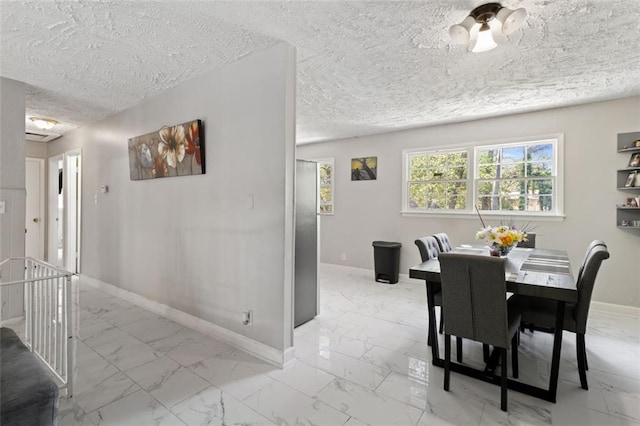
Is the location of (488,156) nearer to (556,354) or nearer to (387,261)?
(387,261)

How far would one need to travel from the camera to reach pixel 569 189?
3.78 metres

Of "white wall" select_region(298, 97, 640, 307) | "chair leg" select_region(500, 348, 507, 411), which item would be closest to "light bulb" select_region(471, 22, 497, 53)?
"chair leg" select_region(500, 348, 507, 411)

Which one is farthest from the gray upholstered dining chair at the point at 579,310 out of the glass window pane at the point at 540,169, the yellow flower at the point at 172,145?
the yellow flower at the point at 172,145

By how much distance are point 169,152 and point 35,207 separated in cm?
448

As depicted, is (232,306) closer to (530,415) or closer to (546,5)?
(530,415)

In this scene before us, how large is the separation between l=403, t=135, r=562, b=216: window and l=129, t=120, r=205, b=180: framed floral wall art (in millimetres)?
3306

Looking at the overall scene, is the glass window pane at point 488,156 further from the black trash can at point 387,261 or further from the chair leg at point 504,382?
the chair leg at point 504,382

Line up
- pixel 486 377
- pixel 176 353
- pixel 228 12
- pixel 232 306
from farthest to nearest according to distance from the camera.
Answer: pixel 232 306
pixel 176 353
pixel 486 377
pixel 228 12

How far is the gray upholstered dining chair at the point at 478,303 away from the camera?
1.84 meters

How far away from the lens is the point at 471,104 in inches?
147

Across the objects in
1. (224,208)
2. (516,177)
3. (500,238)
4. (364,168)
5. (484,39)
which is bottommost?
(500,238)

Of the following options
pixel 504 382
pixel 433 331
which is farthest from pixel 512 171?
pixel 504 382

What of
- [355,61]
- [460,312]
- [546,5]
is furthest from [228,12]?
[460,312]

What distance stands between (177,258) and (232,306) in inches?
37.3
